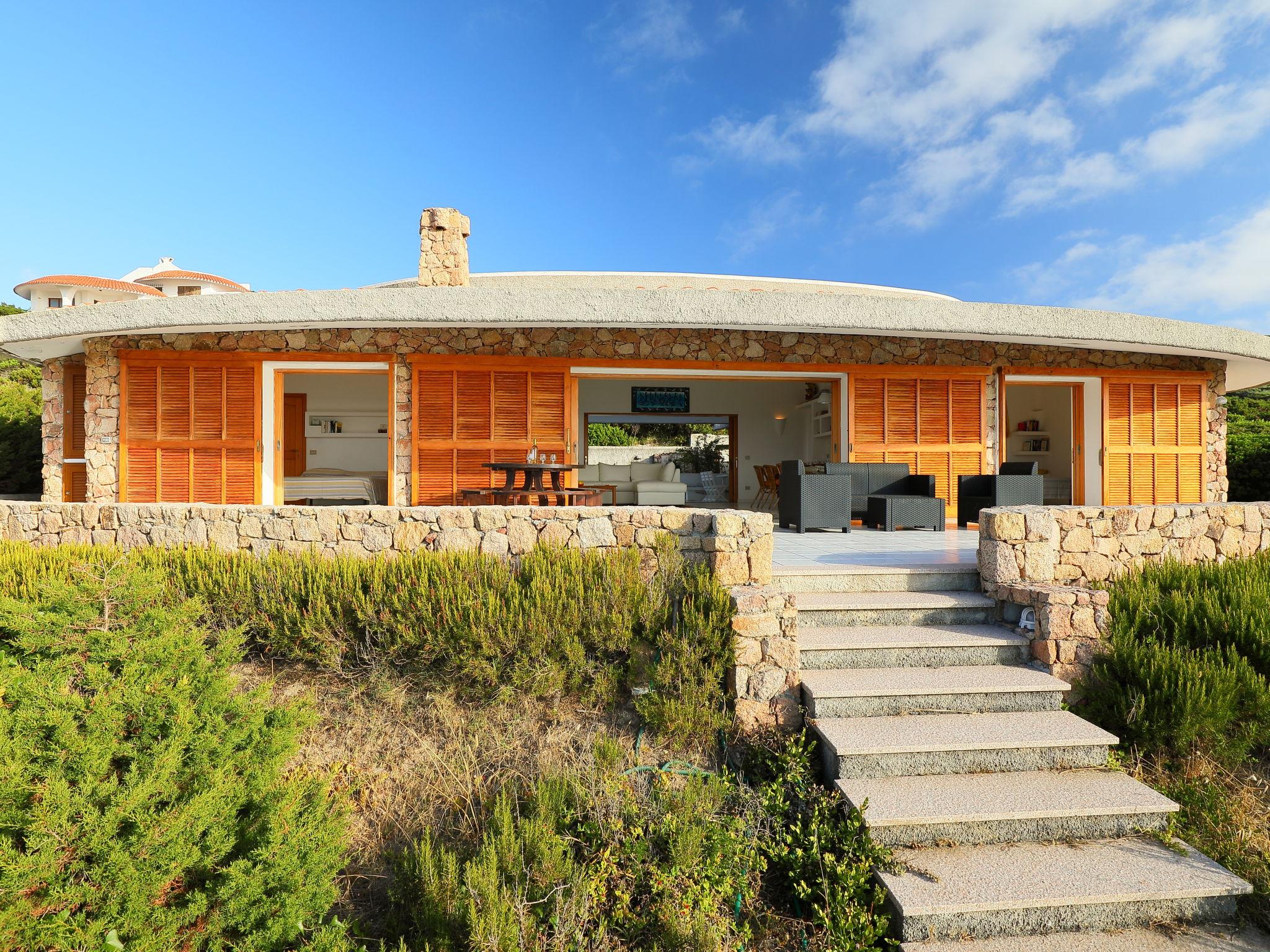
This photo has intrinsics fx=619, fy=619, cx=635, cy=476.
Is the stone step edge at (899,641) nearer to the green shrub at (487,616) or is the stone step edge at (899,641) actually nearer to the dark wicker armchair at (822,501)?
the green shrub at (487,616)

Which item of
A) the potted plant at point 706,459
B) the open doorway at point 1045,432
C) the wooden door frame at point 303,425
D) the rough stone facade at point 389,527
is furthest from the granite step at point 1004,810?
the potted plant at point 706,459

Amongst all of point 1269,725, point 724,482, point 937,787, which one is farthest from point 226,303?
point 724,482

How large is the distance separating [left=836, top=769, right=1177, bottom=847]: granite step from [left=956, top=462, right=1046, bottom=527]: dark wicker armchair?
4383mm

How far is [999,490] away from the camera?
7.38 m

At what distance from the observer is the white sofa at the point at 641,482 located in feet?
37.3

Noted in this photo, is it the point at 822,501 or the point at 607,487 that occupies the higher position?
the point at 607,487

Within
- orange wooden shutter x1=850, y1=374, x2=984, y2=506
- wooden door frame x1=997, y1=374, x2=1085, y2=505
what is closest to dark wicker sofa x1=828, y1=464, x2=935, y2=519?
orange wooden shutter x1=850, y1=374, x2=984, y2=506

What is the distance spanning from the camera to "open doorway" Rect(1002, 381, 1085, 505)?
12.9 m

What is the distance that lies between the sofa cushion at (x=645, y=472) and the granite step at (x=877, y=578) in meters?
8.66

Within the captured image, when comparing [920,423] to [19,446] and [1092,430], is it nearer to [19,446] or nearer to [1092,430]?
[1092,430]

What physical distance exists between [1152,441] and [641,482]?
8408 mm

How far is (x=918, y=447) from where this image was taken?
28.6ft

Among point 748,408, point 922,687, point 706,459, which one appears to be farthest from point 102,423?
point 706,459

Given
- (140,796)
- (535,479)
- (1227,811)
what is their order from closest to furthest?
1. (140,796)
2. (1227,811)
3. (535,479)
